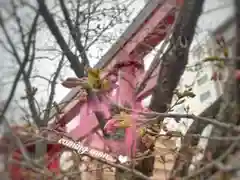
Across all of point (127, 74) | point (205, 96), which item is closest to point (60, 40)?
point (127, 74)

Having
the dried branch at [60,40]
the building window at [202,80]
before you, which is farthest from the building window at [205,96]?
the dried branch at [60,40]

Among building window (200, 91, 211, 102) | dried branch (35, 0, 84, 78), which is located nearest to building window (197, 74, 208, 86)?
building window (200, 91, 211, 102)

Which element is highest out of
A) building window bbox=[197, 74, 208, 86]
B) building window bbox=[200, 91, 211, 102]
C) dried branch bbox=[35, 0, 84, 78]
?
dried branch bbox=[35, 0, 84, 78]

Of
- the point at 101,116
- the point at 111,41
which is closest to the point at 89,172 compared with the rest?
the point at 101,116

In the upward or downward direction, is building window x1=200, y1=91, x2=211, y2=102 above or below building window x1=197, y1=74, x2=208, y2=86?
below

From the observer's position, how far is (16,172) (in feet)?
1.48

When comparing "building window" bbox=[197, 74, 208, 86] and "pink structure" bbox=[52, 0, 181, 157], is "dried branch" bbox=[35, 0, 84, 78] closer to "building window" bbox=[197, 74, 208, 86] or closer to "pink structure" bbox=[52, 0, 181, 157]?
"pink structure" bbox=[52, 0, 181, 157]

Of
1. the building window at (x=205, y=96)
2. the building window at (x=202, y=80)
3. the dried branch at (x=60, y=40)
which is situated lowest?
the building window at (x=205, y=96)

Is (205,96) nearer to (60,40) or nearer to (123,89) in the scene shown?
(123,89)

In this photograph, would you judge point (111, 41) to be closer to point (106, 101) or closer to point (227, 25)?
point (106, 101)

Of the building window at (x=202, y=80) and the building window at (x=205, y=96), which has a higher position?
the building window at (x=202, y=80)

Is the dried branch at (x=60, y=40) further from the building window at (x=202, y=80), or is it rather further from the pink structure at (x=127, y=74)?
the building window at (x=202, y=80)

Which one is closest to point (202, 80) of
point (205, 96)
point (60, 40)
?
point (205, 96)

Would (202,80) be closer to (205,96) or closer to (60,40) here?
(205,96)
